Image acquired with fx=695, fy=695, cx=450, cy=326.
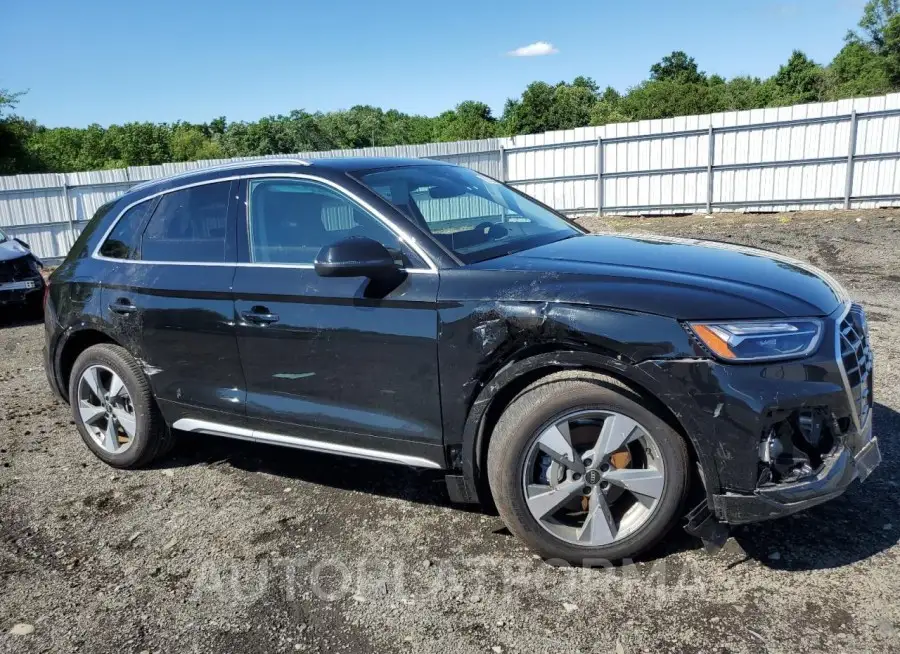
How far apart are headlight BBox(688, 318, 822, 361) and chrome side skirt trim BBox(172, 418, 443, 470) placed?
136 centimetres

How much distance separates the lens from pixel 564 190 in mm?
20562

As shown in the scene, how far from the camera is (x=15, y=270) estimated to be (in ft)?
32.1

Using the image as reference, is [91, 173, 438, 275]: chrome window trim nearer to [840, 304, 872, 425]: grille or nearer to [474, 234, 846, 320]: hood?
[474, 234, 846, 320]: hood

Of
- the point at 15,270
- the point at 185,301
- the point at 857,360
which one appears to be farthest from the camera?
the point at 15,270

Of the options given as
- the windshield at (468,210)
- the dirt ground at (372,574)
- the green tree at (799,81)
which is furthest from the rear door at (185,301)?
the green tree at (799,81)

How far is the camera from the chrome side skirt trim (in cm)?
332

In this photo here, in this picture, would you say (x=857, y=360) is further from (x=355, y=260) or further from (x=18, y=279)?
(x=18, y=279)

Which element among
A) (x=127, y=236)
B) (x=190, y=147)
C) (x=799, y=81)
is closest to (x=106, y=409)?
(x=127, y=236)

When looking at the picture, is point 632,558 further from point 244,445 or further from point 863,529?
point 244,445

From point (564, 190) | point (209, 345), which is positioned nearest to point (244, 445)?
point (209, 345)

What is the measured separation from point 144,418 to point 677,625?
127 inches

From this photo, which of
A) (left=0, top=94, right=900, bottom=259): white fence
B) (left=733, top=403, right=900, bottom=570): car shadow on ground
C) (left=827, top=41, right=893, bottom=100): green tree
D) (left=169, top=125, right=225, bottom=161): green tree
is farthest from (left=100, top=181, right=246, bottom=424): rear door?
(left=169, top=125, right=225, bottom=161): green tree

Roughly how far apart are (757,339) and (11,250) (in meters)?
10.5

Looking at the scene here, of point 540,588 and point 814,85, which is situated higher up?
point 814,85
